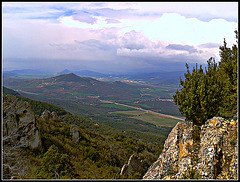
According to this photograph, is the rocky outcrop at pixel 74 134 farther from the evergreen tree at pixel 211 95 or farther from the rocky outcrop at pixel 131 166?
the evergreen tree at pixel 211 95

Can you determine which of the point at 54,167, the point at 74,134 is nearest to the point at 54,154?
the point at 54,167

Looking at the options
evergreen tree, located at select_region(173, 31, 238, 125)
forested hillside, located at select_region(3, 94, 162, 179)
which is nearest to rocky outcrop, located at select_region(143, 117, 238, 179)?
evergreen tree, located at select_region(173, 31, 238, 125)

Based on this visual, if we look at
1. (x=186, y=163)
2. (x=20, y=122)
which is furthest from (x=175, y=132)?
(x=20, y=122)

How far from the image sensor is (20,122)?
1274cm

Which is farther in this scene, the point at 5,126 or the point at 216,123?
the point at 5,126

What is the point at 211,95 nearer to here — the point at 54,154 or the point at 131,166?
the point at 131,166

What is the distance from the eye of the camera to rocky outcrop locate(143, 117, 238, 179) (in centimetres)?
631

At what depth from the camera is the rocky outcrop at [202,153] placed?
6.31 meters

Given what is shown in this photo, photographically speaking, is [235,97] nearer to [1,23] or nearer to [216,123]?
[216,123]

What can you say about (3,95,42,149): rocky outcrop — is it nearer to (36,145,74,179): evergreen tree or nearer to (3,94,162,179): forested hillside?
(3,94,162,179): forested hillside

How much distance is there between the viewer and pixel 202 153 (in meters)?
6.90

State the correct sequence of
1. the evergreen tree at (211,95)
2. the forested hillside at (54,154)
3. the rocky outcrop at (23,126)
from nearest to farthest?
1. the evergreen tree at (211,95)
2. the forested hillside at (54,154)
3. the rocky outcrop at (23,126)

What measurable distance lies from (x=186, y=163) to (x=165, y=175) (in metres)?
0.99

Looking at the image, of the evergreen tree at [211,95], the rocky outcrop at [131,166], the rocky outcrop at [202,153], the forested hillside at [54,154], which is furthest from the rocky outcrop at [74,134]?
the evergreen tree at [211,95]
